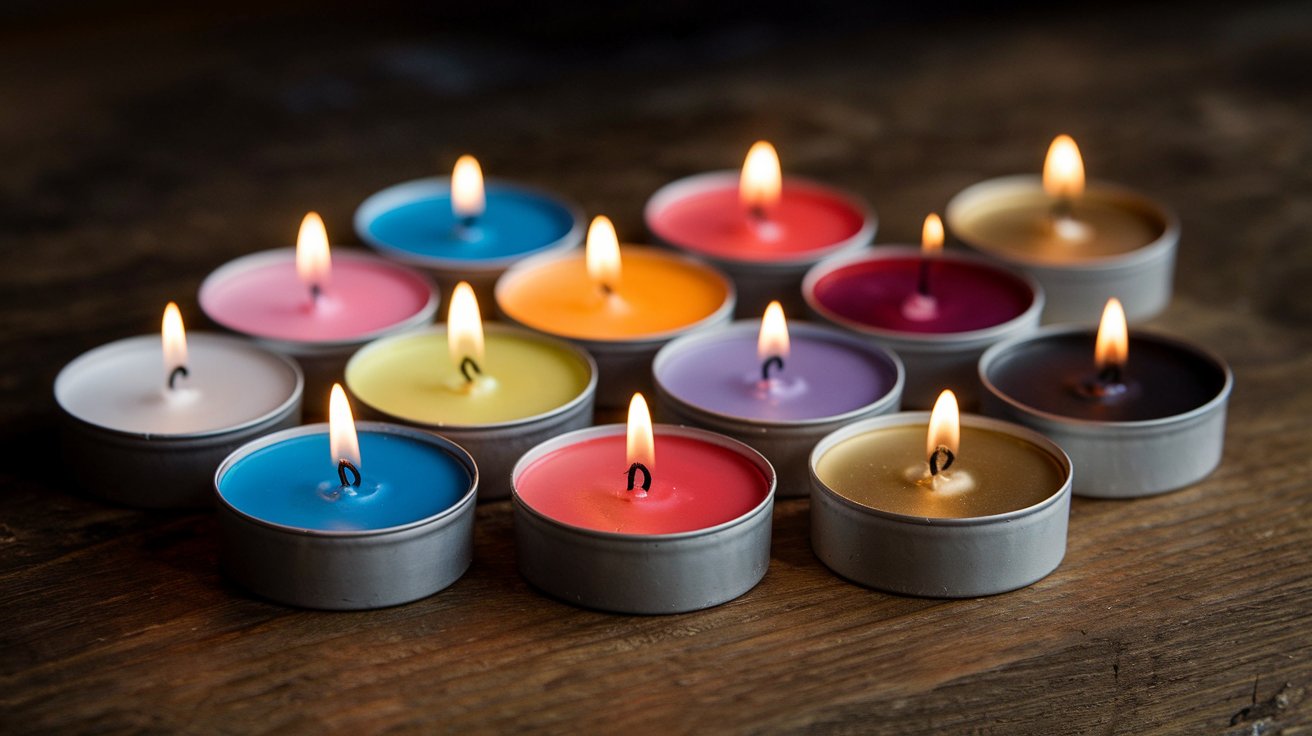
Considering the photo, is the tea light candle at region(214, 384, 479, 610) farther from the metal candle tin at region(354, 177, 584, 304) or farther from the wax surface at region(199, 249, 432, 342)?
the metal candle tin at region(354, 177, 584, 304)

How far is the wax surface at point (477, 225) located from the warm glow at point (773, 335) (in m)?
0.48

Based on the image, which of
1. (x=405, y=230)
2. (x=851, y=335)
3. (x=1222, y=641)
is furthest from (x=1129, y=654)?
(x=405, y=230)

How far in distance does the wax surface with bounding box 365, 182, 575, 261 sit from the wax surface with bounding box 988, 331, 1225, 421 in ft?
2.16

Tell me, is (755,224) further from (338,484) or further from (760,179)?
(338,484)

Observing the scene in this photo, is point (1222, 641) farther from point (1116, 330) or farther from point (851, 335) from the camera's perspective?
point (851, 335)

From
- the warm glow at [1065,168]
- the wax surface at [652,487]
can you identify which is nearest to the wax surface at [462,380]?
the wax surface at [652,487]

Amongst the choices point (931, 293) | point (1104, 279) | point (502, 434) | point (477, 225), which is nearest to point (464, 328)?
point (502, 434)

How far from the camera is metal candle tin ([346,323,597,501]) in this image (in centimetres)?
155

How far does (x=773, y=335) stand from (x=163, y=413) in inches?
24.8

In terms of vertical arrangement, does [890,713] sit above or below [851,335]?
below

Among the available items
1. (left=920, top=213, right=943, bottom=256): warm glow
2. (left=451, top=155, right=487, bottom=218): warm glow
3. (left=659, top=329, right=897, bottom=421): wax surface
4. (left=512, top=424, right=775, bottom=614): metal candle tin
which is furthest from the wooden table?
(left=920, top=213, right=943, bottom=256): warm glow

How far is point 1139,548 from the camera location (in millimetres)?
1531

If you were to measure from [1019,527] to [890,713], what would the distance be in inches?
8.9

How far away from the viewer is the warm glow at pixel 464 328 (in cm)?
165
